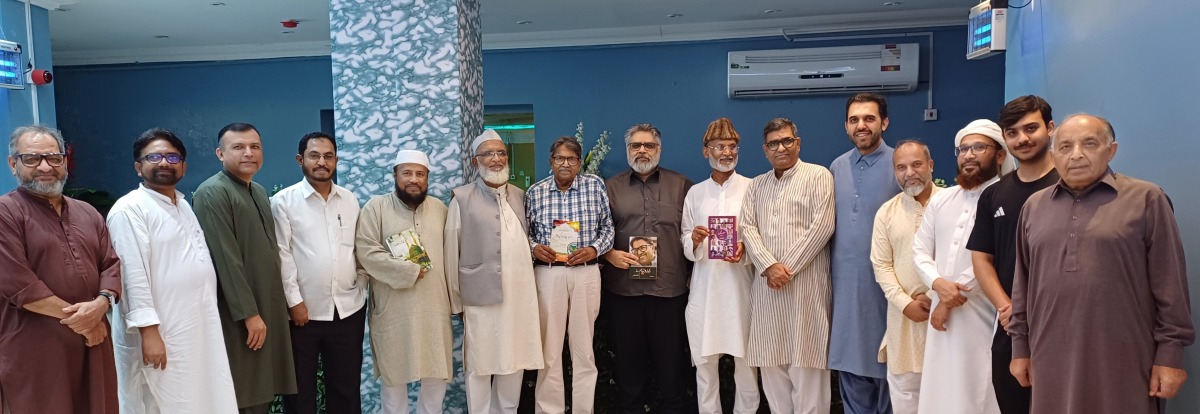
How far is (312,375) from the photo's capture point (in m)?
3.76

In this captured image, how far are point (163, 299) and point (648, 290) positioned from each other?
7.48 feet

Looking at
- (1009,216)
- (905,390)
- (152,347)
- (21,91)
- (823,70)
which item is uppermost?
(823,70)

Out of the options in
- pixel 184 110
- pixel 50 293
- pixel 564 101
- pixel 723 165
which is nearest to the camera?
pixel 50 293

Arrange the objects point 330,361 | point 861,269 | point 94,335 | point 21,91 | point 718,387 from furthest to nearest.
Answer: point 21,91
point 718,387
point 330,361
point 861,269
point 94,335

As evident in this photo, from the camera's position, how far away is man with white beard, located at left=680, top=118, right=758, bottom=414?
3957 mm

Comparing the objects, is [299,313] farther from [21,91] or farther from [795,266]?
[21,91]

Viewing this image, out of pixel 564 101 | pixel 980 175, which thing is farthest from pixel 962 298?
pixel 564 101

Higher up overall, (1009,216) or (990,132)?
(990,132)

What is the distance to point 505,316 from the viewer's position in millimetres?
3984

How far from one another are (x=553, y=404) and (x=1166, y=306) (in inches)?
113

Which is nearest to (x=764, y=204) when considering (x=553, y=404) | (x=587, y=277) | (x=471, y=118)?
(x=587, y=277)

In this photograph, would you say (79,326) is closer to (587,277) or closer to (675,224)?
(587,277)

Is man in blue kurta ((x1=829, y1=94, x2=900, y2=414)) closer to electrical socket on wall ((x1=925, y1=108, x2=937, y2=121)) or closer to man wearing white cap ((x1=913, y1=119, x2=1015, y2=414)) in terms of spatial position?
man wearing white cap ((x1=913, y1=119, x2=1015, y2=414))

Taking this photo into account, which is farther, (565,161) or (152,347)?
(565,161)
